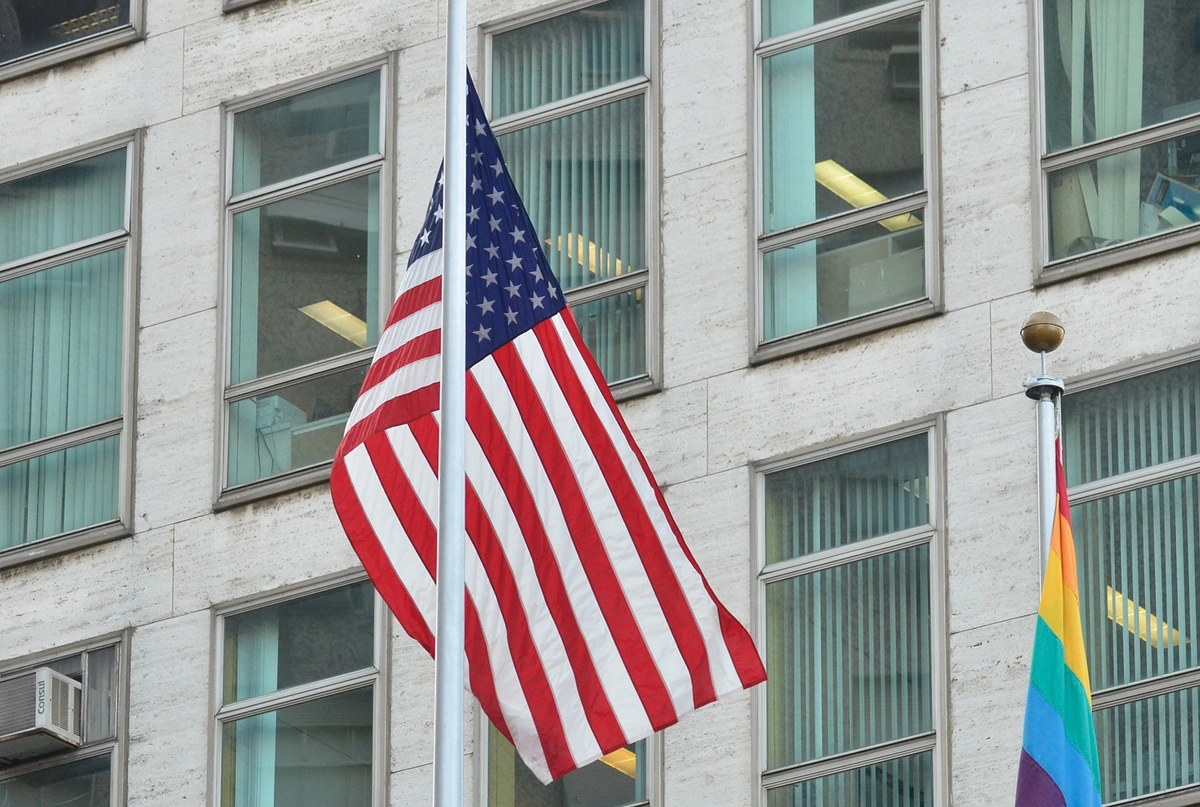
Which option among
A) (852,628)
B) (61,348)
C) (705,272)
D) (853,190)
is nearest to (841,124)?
(853,190)

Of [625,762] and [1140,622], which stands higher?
[1140,622]

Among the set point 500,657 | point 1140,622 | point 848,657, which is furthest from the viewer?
point 848,657

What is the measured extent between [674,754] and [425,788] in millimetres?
1784

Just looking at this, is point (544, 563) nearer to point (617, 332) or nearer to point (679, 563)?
point (679, 563)

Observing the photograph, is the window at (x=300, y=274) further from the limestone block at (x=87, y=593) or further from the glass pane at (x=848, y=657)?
the glass pane at (x=848, y=657)

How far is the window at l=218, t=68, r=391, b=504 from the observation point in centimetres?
2252

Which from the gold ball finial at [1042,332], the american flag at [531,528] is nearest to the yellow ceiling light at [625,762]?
the gold ball finial at [1042,332]

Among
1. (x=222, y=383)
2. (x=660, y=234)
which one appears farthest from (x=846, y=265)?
(x=222, y=383)

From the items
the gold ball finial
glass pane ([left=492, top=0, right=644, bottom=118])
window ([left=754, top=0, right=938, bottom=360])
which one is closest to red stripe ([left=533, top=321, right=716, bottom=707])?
the gold ball finial

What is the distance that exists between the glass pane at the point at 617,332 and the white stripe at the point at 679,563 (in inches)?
200

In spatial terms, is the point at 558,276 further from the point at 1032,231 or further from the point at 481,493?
the point at 481,493

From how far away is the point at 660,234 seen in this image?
21453 millimetres

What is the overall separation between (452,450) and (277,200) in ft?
27.9

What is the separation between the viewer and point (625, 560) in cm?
1588
